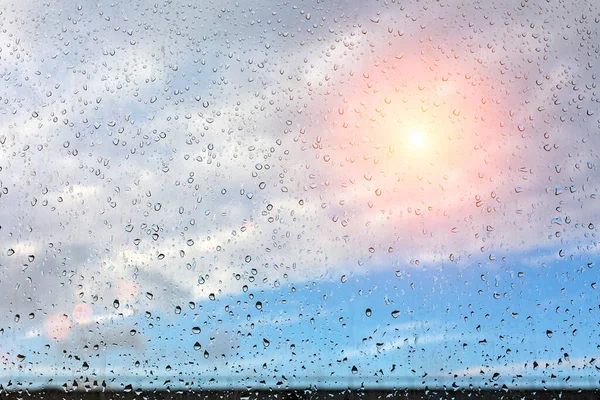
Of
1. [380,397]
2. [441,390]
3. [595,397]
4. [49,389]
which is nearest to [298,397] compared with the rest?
[380,397]

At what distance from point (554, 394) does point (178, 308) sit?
17.5ft

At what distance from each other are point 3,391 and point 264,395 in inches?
144

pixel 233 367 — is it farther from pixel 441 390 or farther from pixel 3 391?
pixel 3 391

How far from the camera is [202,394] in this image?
31.3 feet

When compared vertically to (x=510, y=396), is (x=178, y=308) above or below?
above

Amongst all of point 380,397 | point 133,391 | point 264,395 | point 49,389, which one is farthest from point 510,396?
point 49,389

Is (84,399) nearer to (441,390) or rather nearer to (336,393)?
(336,393)

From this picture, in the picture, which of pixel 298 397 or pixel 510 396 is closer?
pixel 510 396

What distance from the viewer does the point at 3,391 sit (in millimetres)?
9562

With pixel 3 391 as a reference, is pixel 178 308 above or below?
above

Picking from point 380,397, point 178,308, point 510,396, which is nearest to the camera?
point 178,308

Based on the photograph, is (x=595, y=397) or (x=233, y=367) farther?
(x=595, y=397)

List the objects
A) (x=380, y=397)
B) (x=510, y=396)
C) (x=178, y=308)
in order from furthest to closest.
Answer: (x=380, y=397) < (x=510, y=396) < (x=178, y=308)

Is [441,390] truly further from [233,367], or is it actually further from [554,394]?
[233,367]
